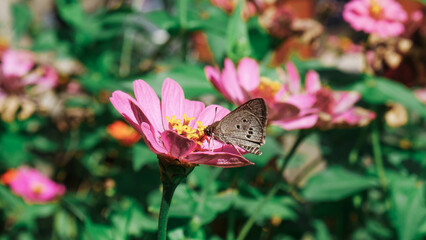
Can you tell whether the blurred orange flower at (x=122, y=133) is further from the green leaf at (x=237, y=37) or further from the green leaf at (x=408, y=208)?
the green leaf at (x=408, y=208)

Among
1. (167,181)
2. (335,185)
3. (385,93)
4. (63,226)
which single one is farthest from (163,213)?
(63,226)

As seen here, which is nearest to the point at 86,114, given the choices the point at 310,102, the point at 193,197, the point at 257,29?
the point at 257,29

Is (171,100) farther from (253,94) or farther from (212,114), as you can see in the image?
(253,94)

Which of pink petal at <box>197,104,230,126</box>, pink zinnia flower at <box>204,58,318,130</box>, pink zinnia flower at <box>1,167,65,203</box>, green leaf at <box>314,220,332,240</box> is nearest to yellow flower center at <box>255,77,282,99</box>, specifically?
pink zinnia flower at <box>204,58,318,130</box>

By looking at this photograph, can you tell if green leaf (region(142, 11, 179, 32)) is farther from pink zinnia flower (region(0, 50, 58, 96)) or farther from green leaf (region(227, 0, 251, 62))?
pink zinnia flower (region(0, 50, 58, 96))

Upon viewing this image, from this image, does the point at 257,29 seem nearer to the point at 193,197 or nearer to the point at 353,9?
the point at 353,9

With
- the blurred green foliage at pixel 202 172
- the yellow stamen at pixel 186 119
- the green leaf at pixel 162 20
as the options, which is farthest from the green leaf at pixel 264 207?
the green leaf at pixel 162 20
